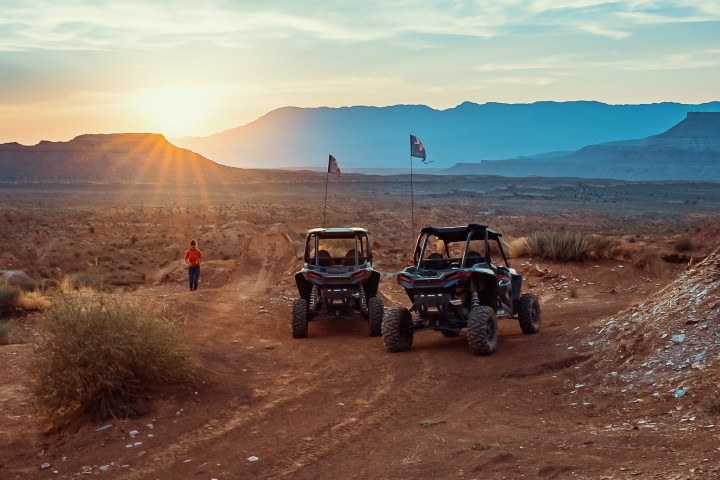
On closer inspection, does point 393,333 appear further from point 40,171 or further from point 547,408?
point 40,171

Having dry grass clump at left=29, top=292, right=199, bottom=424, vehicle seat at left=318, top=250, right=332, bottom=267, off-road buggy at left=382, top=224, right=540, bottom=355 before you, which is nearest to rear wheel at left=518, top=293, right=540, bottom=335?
off-road buggy at left=382, top=224, right=540, bottom=355

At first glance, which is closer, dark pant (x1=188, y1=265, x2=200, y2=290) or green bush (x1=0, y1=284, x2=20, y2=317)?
green bush (x1=0, y1=284, x2=20, y2=317)

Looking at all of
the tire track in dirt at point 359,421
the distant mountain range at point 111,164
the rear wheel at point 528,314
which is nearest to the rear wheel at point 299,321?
the tire track in dirt at point 359,421

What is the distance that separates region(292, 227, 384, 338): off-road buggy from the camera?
52.4ft

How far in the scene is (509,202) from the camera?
91.8 meters

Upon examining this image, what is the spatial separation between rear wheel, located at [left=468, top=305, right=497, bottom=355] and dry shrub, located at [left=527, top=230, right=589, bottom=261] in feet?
36.5

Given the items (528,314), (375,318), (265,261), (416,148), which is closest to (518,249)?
(416,148)

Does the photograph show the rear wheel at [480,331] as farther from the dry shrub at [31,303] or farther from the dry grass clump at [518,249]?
the dry shrub at [31,303]

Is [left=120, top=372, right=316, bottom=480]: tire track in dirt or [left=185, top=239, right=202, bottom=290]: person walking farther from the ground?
[left=185, top=239, right=202, bottom=290]: person walking

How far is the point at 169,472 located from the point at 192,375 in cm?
293

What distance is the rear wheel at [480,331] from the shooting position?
13141 mm

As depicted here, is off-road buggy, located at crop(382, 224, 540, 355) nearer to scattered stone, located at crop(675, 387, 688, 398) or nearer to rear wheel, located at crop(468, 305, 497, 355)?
rear wheel, located at crop(468, 305, 497, 355)

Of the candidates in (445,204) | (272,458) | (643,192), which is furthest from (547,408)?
(643,192)

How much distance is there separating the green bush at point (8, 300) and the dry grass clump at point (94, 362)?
1134 centimetres
